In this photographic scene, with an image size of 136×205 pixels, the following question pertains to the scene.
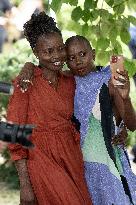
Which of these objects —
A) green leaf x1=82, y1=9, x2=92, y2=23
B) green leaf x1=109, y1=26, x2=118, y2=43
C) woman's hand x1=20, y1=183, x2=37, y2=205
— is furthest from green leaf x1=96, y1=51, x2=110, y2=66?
woman's hand x1=20, y1=183, x2=37, y2=205

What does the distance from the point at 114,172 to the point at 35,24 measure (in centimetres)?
100

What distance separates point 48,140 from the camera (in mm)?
3113

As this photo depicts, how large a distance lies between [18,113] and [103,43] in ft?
5.11

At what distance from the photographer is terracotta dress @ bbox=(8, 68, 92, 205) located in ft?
10.2

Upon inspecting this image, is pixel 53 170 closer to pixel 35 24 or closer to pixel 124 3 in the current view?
pixel 35 24

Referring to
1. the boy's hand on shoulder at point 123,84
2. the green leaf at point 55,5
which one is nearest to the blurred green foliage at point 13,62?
the green leaf at point 55,5

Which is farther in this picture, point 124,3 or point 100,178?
point 124,3

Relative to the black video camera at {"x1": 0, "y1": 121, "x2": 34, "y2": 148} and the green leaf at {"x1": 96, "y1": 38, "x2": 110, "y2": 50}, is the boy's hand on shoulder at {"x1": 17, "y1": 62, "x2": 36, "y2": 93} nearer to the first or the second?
the black video camera at {"x1": 0, "y1": 121, "x2": 34, "y2": 148}

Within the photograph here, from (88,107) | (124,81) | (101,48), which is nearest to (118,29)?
(101,48)

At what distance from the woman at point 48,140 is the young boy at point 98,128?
0.10m

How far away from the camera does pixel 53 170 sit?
310 cm

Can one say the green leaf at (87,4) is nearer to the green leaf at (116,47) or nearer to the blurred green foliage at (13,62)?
the green leaf at (116,47)

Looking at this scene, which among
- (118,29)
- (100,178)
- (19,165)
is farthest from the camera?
(118,29)

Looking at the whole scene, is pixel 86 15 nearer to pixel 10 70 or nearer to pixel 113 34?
pixel 113 34
